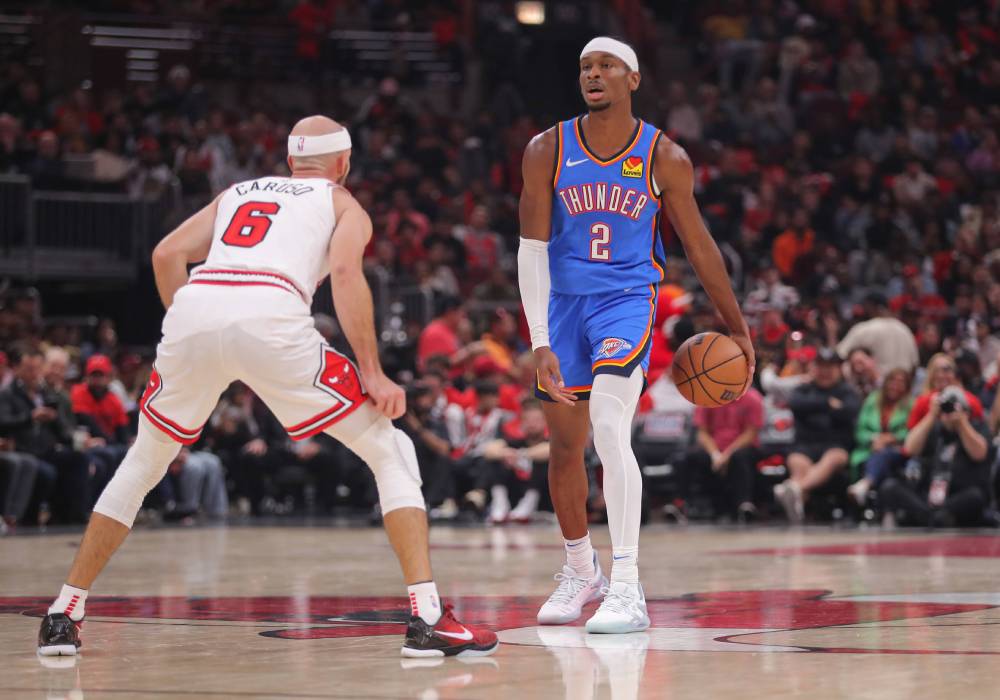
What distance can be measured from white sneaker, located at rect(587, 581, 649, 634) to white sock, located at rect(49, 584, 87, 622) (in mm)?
1730

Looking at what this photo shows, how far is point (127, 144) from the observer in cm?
1902

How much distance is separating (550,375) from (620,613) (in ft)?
3.22

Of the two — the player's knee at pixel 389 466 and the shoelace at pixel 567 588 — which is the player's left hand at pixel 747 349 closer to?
the shoelace at pixel 567 588

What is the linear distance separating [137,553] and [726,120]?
1349 cm

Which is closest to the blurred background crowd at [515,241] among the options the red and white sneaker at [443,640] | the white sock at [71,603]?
the red and white sneaker at [443,640]

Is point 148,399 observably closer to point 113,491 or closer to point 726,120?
point 113,491

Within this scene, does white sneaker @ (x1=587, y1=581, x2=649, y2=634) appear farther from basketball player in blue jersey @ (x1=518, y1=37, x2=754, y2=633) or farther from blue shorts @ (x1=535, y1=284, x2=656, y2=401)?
blue shorts @ (x1=535, y1=284, x2=656, y2=401)

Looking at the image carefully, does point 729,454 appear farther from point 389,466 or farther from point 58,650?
point 58,650

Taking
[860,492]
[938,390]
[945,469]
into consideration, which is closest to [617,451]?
[945,469]

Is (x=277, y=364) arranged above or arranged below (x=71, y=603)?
above

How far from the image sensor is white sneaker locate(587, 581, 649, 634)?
18.1 feet

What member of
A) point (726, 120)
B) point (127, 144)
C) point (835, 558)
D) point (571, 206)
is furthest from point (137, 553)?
point (726, 120)

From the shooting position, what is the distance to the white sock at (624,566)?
18.6 ft

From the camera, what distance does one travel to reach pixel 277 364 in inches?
197
